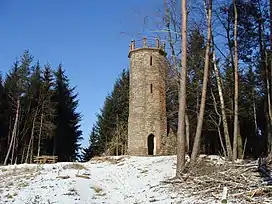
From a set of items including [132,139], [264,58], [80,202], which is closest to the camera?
[80,202]

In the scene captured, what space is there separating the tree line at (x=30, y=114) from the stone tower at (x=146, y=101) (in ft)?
27.7

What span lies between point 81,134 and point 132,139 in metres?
14.2

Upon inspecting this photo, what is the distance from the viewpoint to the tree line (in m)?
33.0

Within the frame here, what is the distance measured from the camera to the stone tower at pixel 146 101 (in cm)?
2889

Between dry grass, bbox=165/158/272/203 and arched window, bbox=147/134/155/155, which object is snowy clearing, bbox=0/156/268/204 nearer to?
dry grass, bbox=165/158/272/203

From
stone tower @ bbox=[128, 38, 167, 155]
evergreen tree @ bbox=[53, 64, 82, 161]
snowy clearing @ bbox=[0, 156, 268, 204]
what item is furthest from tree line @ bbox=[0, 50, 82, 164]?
snowy clearing @ bbox=[0, 156, 268, 204]

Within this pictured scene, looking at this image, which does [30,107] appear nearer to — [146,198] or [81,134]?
[81,134]

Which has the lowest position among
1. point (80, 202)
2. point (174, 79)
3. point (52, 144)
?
point (80, 202)

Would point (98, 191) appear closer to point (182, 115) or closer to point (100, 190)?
point (100, 190)

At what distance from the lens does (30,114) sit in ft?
112

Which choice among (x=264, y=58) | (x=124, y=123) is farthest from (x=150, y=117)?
(x=264, y=58)

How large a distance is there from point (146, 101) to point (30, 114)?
1186 cm

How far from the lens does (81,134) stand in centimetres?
4191

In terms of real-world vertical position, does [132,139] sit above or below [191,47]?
below
